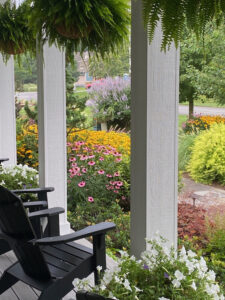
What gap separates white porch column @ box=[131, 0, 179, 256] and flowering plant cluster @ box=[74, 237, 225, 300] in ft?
0.92

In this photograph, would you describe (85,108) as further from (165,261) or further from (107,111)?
(165,261)

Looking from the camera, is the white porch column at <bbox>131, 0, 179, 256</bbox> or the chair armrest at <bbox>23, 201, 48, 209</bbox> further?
the chair armrest at <bbox>23, 201, 48, 209</bbox>

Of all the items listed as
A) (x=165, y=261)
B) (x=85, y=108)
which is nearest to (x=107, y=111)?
(x=85, y=108)

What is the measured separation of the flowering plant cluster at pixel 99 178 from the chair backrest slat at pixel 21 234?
1888 mm

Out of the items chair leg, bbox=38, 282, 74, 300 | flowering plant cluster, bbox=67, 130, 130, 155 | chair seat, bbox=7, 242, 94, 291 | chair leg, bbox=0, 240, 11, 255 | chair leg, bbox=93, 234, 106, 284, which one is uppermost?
flowering plant cluster, bbox=67, 130, 130, 155

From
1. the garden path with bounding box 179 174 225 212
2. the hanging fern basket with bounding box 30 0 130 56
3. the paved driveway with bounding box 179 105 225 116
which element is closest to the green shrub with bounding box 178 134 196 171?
the garden path with bounding box 179 174 225 212

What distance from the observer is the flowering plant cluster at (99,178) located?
4020 millimetres

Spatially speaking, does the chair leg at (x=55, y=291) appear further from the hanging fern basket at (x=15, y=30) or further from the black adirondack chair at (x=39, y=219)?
the hanging fern basket at (x=15, y=30)

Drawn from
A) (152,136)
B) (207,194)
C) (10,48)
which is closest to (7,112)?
(10,48)

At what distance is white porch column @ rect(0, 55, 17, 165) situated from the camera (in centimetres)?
435

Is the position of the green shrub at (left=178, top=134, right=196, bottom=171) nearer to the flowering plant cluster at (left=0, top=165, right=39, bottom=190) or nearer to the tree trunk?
the tree trunk

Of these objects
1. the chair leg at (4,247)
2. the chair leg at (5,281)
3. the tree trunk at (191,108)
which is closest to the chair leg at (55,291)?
the chair leg at (5,281)

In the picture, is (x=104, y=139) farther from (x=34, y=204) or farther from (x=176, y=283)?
(x=176, y=283)

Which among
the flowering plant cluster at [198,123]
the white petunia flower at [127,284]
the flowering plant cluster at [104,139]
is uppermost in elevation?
the flowering plant cluster at [198,123]
